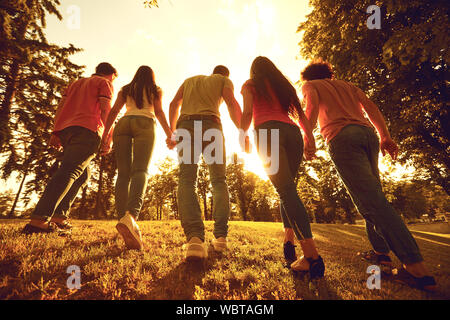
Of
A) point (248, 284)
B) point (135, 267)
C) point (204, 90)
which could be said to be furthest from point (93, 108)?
point (248, 284)

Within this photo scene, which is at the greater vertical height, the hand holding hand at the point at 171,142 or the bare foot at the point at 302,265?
the hand holding hand at the point at 171,142

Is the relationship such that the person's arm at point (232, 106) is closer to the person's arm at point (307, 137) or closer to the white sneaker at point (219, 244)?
the person's arm at point (307, 137)

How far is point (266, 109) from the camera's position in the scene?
2.68 metres

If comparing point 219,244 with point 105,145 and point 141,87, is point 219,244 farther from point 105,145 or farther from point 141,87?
point 141,87

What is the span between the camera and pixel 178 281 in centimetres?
197

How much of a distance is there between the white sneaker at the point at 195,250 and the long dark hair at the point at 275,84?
189 centimetres

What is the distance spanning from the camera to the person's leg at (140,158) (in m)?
2.89

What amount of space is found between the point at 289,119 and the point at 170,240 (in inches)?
120

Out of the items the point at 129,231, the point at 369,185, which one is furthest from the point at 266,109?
Result: the point at 129,231

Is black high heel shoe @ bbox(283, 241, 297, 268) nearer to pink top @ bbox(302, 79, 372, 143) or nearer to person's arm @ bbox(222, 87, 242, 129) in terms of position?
pink top @ bbox(302, 79, 372, 143)

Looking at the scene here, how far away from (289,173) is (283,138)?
0.41 m

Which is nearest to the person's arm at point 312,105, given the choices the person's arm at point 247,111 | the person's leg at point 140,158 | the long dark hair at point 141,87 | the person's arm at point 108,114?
the person's arm at point 247,111

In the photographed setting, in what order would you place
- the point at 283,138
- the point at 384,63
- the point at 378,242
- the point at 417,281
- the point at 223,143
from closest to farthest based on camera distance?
the point at 417,281, the point at 283,138, the point at 378,242, the point at 223,143, the point at 384,63

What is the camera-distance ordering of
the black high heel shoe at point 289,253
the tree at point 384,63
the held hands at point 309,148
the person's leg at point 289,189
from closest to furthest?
the person's leg at point 289,189
the held hands at point 309,148
the black high heel shoe at point 289,253
the tree at point 384,63
